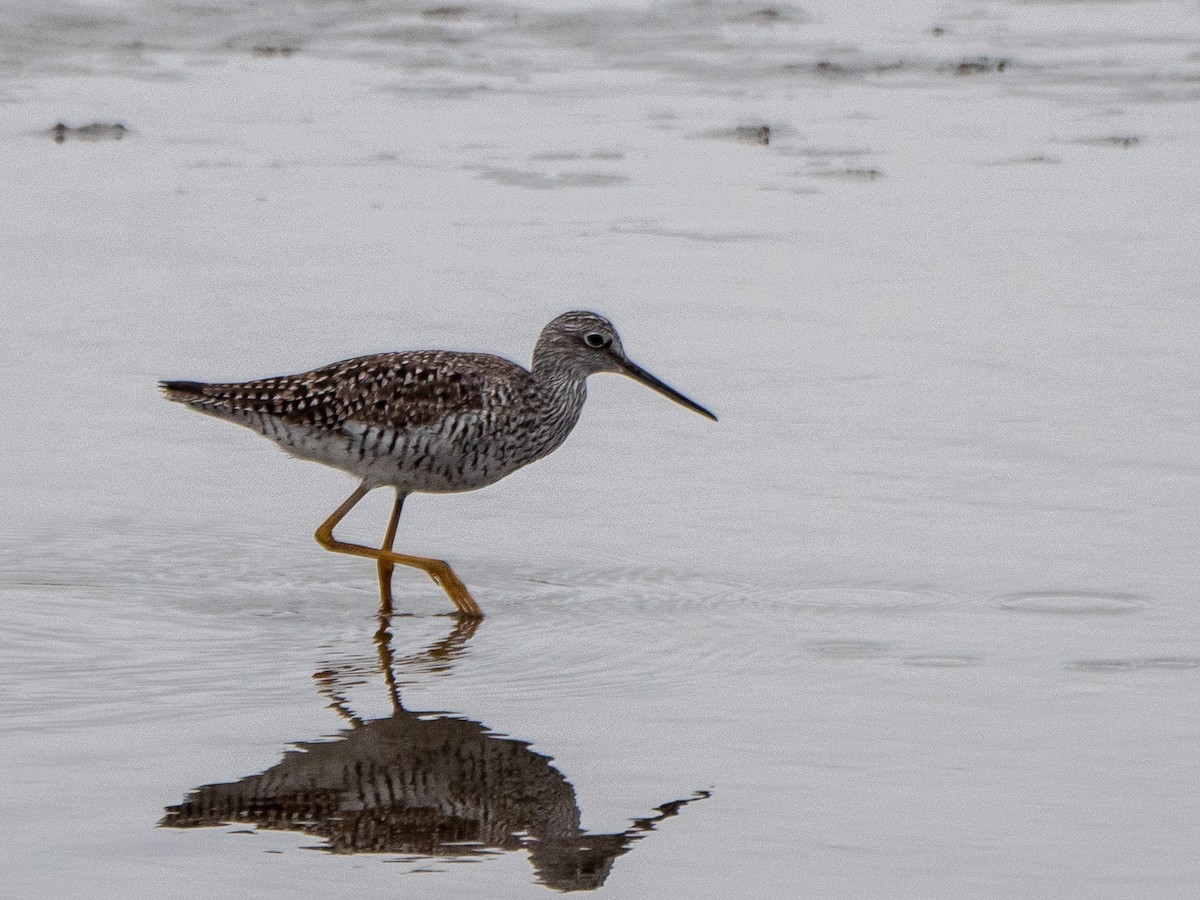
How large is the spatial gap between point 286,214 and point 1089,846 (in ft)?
27.3

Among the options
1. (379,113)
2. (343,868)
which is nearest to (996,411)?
(343,868)

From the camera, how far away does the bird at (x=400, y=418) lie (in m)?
7.94

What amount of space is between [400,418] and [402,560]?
56 cm

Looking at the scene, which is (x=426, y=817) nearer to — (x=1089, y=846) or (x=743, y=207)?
(x=1089, y=846)

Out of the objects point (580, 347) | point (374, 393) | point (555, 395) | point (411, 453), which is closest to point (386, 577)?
point (411, 453)

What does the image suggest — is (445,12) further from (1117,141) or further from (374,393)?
(374,393)

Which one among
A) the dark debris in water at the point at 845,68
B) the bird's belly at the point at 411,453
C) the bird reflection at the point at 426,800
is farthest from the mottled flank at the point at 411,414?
the dark debris in water at the point at 845,68

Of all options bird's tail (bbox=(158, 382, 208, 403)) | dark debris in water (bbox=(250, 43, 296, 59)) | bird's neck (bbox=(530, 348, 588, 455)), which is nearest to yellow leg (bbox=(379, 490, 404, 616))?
bird's neck (bbox=(530, 348, 588, 455))

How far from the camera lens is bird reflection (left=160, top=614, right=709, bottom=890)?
5359mm

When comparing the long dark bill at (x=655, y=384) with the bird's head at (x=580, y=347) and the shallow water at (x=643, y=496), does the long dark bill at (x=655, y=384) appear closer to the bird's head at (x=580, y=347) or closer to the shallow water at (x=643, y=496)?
the bird's head at (x=580, y=347)

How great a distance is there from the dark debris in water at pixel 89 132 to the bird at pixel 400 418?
663 centimetres

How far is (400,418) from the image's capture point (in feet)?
26.0

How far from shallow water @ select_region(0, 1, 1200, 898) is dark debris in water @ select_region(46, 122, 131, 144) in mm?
41

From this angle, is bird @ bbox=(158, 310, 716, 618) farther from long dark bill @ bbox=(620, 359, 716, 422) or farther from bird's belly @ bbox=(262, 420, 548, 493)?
long dark bill @ bbox=(620, 359, 716, 422)
